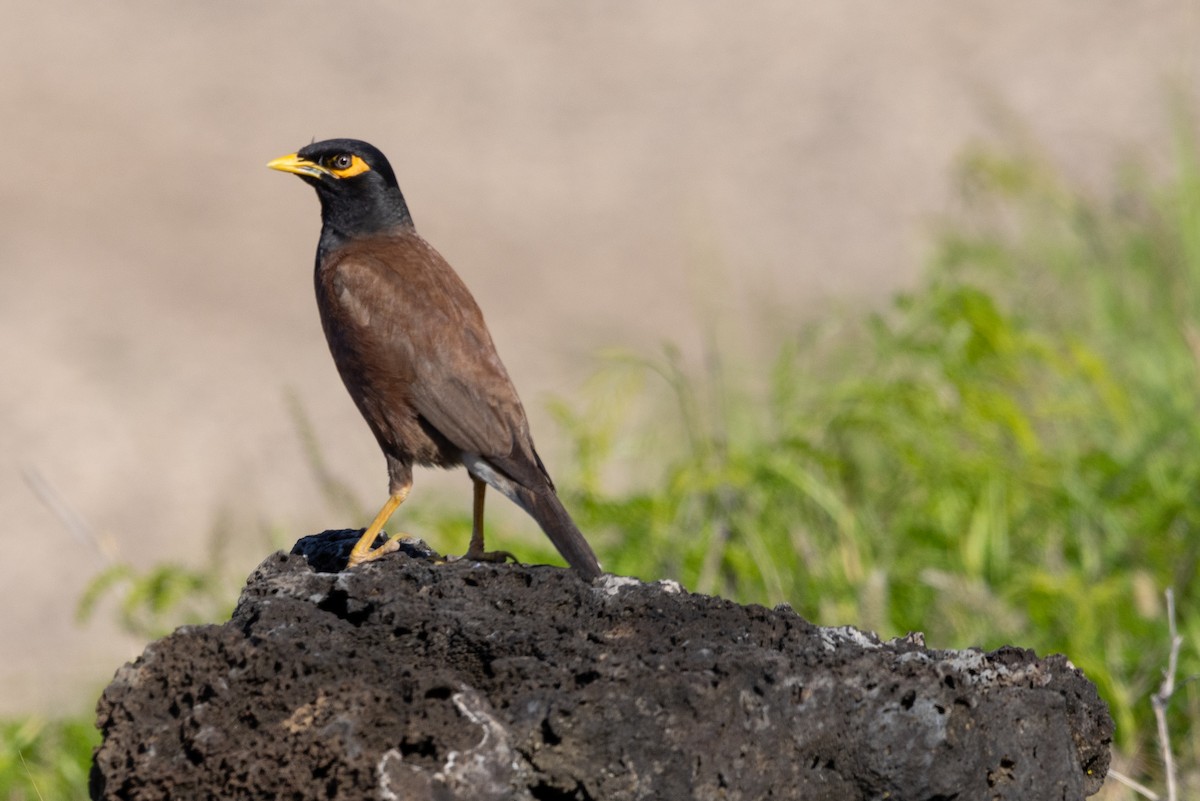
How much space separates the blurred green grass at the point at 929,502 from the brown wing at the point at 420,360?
0.90m

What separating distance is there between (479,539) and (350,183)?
4.43ft

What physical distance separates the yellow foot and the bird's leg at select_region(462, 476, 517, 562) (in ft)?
0.66

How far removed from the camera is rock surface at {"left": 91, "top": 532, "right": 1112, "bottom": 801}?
2.70m

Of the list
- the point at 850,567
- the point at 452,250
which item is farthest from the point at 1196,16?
the point at 850,567

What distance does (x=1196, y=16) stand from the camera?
16.4 metres

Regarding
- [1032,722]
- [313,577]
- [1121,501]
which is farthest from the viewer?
[1121,501]

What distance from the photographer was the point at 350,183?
523 centimetres

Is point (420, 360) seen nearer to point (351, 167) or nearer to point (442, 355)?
point (442, 355)

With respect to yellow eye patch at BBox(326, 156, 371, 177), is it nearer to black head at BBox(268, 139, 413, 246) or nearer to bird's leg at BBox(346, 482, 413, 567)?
black head at BBox(268, 139, 413, 246)

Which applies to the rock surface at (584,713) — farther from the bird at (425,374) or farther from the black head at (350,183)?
the black head at (350,183)

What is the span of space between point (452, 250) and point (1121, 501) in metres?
8.57

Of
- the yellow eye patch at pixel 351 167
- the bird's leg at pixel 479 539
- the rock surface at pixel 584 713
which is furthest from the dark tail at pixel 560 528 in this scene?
the yellow eye patch at pixel 351 167

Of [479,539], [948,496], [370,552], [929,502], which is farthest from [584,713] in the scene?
[929,502]

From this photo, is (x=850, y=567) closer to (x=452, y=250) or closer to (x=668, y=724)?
(x=668, y=724)
